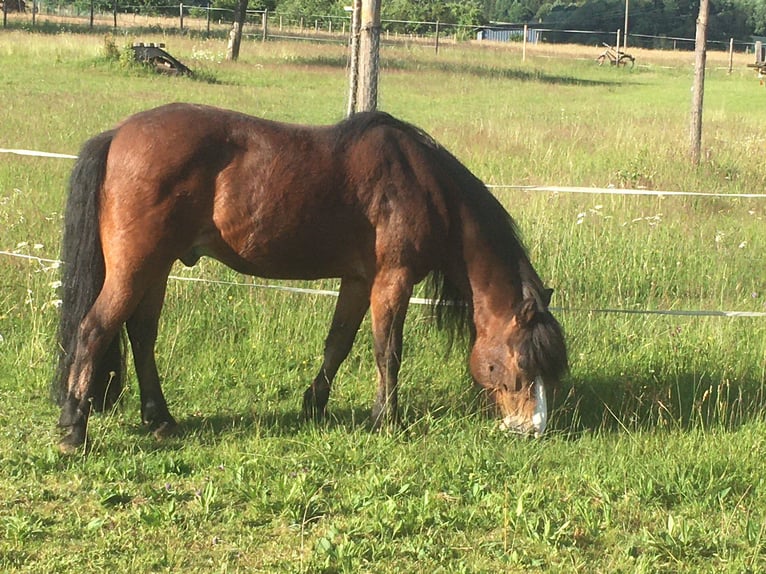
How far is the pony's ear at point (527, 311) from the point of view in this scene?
15.8ft

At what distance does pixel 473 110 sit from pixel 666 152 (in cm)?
914

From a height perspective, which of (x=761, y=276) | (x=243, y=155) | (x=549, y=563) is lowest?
(x=549, y=563)

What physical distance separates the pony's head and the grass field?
0.16 meters

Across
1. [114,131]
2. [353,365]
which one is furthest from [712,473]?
[114,131]

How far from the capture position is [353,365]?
616cm

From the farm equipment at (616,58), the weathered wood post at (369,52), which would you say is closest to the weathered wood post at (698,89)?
the weathered wood post at (369,52)

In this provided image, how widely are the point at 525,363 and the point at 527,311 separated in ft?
0.92

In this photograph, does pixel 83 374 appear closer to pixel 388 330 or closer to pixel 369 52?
pixel 388 330

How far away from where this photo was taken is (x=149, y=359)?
5.09 metres

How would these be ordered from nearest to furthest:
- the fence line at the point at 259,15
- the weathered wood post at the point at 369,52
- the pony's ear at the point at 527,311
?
1. the pony's ear at the point at 527,311
2. the weathered wood post at the point at 369,52
3. the fence line at the point at 259,15

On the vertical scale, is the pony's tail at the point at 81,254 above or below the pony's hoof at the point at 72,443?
above

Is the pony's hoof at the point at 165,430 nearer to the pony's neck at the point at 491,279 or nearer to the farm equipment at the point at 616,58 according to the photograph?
the pony's neck at the point at 491,279

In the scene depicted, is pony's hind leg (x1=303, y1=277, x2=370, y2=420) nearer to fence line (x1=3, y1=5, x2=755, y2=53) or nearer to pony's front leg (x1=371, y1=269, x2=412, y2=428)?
pony's front leg (x1=371, y1=269, x2=412, y2=428)

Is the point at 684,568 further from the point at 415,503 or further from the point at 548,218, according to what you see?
the point at 548,218
